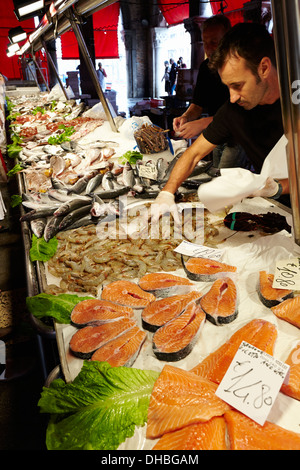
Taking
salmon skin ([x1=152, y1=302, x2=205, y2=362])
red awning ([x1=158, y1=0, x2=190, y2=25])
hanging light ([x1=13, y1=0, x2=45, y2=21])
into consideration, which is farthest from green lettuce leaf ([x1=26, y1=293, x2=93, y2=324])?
red awning ([x1=158, y1=0, x2=190, y2=25])

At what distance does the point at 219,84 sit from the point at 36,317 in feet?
14.1

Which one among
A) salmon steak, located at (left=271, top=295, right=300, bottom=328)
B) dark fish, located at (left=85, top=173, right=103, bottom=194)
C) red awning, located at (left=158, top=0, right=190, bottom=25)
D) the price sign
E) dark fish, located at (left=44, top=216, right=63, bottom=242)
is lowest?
salmon steak, located at (left=271, top=295, right=300, bottom=328)

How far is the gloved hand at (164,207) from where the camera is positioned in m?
2.91

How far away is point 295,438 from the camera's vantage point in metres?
1.23

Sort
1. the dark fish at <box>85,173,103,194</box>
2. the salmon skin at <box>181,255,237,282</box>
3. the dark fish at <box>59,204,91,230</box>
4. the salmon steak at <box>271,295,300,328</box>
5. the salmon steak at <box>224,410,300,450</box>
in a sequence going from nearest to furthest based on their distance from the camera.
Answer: the salmon steak at <box>224,410,300,450</box> < the salmon steak at <box>271,295,300,328</box> < the salmon skin at <box>181,255,237,282</box> < the dark fish at <box>59,204,91,230</box> < the dark fish at <box>85,173,103,194</box>

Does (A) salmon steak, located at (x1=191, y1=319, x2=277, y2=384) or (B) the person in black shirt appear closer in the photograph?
(A) salmon steak, located at (x1=191, y1=319, x2=277, y2=384)

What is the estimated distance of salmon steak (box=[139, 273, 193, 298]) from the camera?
6.93 ft

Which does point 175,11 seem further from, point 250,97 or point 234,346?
point 234,346

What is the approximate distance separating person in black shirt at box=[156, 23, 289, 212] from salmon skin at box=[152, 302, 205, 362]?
2.91 ft

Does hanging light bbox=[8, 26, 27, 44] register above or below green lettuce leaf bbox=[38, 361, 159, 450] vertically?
above

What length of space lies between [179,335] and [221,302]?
1.17 ft

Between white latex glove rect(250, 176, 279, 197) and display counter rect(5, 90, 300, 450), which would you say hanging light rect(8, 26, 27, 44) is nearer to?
display counter rect(5, 90, 300, 450)

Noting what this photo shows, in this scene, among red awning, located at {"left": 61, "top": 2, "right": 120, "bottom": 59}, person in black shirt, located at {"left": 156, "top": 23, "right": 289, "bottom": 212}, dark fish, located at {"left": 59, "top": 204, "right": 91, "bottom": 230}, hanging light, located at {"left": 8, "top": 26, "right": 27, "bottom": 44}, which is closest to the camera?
person in black shirt, located at {"left": 156, "top": 23, "right": 289, "bottom": 212}

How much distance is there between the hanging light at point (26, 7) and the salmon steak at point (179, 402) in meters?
7.56
